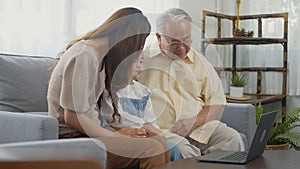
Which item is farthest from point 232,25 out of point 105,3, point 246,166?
point 246,166

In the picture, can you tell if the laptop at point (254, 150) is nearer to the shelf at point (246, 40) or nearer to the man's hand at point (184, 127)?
the man's hand at point (184, 127)

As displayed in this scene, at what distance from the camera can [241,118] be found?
2609mm

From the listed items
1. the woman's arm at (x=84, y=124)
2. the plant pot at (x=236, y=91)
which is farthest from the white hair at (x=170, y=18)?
the plant pot at (x=236, y=91)

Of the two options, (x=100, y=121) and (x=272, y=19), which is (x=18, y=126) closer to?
(x=100, y=121)

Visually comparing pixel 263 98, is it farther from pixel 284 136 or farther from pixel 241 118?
pixel 241 118

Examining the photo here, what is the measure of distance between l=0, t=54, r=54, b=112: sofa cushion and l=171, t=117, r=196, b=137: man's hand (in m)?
0.61

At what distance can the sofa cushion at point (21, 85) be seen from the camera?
7.16 ft

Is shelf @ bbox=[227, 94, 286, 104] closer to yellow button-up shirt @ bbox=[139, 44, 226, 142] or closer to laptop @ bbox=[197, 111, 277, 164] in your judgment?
yellow button-up shirt @ bbox=[139, 44, 226, 142]

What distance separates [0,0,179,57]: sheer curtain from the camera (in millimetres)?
2613

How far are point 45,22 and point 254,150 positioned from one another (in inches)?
61.5

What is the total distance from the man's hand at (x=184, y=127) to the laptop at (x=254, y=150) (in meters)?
0.50

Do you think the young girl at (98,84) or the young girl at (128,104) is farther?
the young girl at (128,104)

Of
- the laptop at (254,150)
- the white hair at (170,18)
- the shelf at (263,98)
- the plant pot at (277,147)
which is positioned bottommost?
the plant pot at (277,147)

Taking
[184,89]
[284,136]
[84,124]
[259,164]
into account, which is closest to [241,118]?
[184,89]
